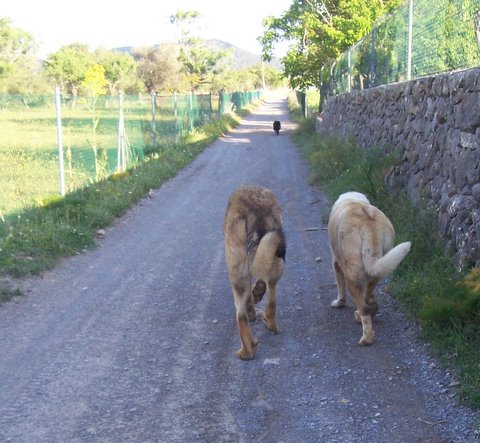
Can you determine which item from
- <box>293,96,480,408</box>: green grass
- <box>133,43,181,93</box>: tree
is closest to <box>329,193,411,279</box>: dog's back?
<box>293,96,480,408</box>: green grass

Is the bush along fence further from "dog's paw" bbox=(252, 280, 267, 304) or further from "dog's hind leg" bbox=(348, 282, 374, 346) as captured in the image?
"dog's paw" bbox=(252, 280, 267, 304)

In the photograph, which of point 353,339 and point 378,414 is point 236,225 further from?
point 378,414

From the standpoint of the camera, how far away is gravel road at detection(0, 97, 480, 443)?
12.2 ft

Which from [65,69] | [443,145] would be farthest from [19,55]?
[443,145]

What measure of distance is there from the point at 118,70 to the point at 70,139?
2022 inches

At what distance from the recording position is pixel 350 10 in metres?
22.3

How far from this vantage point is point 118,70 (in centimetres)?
6075

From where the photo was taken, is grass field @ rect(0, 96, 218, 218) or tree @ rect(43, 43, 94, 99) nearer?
grass field @ rect(0, 96, 218, 218)

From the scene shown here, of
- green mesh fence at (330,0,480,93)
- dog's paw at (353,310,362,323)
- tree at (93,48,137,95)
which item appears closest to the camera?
Answer: dog's paw at (353,310,362,323)

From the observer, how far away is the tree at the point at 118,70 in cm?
5888

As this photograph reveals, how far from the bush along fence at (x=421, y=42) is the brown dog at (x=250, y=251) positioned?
11.5 ft

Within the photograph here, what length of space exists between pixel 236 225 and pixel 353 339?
1379 millimetres

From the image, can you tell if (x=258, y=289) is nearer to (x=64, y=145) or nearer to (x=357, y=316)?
(x=357, y=316)

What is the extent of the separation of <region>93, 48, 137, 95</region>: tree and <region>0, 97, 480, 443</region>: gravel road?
52.5m
